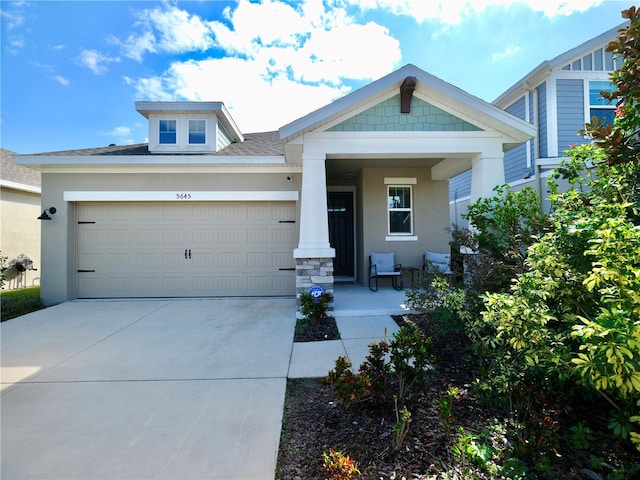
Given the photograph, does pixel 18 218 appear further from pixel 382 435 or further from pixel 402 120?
pixel 382 435

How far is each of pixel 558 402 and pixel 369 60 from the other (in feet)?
27.2

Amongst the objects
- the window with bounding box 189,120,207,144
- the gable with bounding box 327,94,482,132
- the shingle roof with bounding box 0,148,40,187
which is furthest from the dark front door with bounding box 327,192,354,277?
the shingle roof with bounding box 0,148,40,187

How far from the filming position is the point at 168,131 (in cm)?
902

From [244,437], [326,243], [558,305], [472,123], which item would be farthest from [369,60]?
[244,437]

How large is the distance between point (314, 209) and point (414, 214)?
3.83 m

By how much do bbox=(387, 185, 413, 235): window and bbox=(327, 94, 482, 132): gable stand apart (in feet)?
8.80

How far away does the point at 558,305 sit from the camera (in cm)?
266

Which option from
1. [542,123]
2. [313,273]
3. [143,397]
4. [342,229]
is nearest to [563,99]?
[542,123]

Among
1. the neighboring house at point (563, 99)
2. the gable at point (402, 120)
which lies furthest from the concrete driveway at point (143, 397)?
the neighboring house at point (563, 99)

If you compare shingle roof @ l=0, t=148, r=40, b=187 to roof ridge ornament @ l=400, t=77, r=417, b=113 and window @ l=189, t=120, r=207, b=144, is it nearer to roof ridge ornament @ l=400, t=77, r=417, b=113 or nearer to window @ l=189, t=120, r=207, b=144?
window @ l=189, t=120, r=207, b=144

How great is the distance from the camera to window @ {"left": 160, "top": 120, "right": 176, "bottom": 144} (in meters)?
8.97

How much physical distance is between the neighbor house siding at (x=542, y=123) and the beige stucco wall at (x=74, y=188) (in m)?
7.06

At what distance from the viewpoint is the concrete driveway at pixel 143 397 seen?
2322mm

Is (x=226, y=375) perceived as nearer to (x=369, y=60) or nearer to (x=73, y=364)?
(x=73, y=364)
